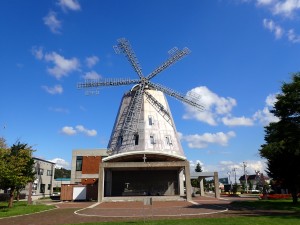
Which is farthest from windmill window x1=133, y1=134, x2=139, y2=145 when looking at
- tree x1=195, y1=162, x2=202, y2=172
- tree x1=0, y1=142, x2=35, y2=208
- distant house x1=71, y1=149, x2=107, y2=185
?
tree x1=195, y1=162, x2=202, y2=172

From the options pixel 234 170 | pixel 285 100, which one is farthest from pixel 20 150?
pixel 234 170

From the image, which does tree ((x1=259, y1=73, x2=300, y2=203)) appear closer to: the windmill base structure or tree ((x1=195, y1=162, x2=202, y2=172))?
the windmill base structure

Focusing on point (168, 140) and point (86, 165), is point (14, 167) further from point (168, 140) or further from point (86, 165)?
point (86, 165)

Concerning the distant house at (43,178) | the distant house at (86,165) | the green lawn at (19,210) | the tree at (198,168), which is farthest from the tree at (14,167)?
the tree at (198,168)

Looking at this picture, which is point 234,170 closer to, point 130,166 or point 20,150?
point 130,166

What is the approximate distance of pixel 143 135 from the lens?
4416cm

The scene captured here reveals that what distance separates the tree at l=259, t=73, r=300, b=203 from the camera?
1072 inches

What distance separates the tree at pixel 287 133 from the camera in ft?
89.3

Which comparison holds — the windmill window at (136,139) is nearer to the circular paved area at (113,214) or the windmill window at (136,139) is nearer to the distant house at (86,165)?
the circular paved area at (113,214)

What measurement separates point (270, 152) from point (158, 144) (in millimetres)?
19470

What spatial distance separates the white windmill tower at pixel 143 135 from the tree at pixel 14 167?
10.8 metres

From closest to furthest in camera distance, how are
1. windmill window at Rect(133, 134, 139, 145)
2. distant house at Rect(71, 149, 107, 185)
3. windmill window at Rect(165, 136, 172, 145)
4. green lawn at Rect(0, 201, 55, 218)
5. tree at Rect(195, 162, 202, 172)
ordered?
green lawn at Rect(0, 201, 55, 218) < windmill window at Rect(133, 134, 139, 145) < windmill window at Rect(165, 136, 172, 145) < distant house at Rect(71, 149, 107, 185) < tree at Rect(195, 162, 202, 172)

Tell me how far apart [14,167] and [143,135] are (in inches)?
770

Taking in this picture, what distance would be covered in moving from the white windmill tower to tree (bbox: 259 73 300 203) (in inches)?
594
